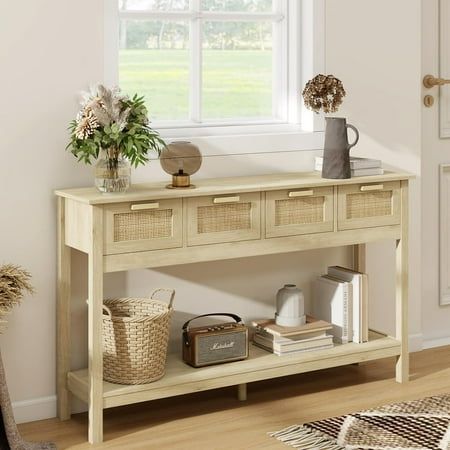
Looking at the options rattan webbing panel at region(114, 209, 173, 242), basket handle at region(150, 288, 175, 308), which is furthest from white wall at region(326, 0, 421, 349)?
rattan webbing panel at region(114, 209, 173, 242)

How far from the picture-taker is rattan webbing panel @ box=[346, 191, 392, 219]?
13.5 ft

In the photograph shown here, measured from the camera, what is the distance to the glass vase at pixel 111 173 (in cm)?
362

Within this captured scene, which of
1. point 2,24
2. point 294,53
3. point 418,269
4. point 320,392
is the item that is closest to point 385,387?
point 320,392

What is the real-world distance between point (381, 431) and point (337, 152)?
1.13 m

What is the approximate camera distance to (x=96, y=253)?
A: 3.52 metres

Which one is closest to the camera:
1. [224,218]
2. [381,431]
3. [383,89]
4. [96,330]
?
[96,330]

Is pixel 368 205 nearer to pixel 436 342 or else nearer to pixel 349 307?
pixel 349 307

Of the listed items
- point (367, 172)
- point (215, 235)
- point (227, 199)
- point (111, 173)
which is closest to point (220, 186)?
point (227, 199)

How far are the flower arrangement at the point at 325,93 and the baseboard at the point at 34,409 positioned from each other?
162 cm

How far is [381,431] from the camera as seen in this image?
12.1ft

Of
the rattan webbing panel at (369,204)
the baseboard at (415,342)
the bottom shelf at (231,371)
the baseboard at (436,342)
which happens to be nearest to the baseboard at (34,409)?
the bottom shelf at (231,371)

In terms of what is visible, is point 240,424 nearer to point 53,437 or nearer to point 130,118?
point 53,437

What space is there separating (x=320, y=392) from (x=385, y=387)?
0.94ft

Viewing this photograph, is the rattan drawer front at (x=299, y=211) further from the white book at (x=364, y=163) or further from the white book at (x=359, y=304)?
the white book at (x=359, y=304)
